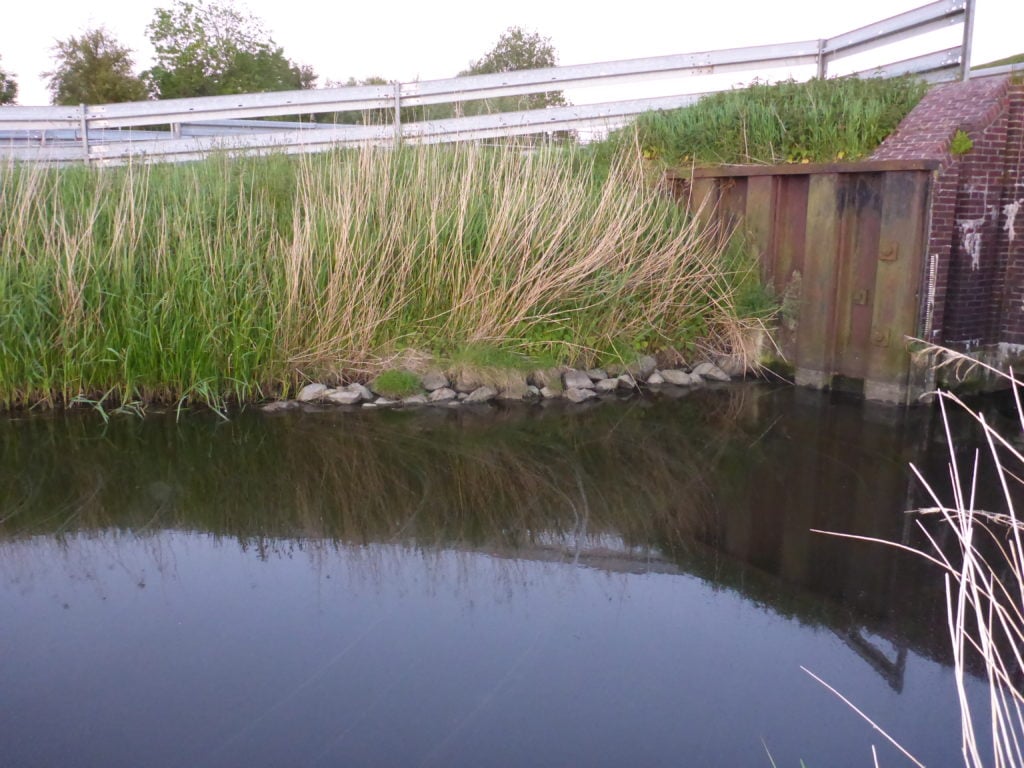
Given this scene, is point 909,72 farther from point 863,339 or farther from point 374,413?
point 374,413

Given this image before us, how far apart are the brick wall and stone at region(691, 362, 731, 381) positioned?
6.25 feet

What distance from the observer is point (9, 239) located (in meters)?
7.59

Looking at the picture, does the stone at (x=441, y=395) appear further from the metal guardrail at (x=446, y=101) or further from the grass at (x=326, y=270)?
the metal guardrail at (x=446, y=101)

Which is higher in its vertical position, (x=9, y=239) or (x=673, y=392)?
(x=9, y=239)

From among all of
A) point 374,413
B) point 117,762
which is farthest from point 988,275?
point 117,762

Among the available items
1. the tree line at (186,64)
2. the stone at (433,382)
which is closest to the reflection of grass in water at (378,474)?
the stone at (433,382)

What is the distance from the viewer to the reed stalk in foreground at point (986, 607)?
2.09m

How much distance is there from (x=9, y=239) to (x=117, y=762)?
5583 mm

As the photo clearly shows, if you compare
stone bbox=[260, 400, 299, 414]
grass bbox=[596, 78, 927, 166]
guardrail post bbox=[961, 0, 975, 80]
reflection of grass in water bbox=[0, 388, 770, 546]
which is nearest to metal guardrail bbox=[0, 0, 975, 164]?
guardrail post bbox=[961, 0, 975, 80]

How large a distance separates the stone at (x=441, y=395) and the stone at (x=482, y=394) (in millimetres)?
147

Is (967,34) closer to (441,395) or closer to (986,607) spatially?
(441,395)

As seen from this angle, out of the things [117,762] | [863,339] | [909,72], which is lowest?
[117,762]

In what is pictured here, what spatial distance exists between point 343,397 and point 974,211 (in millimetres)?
5567

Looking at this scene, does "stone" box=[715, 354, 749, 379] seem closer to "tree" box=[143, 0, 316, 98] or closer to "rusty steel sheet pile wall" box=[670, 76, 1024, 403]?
"rusty steel sheet pile wall" box=[670, 76, 1024, 403]
